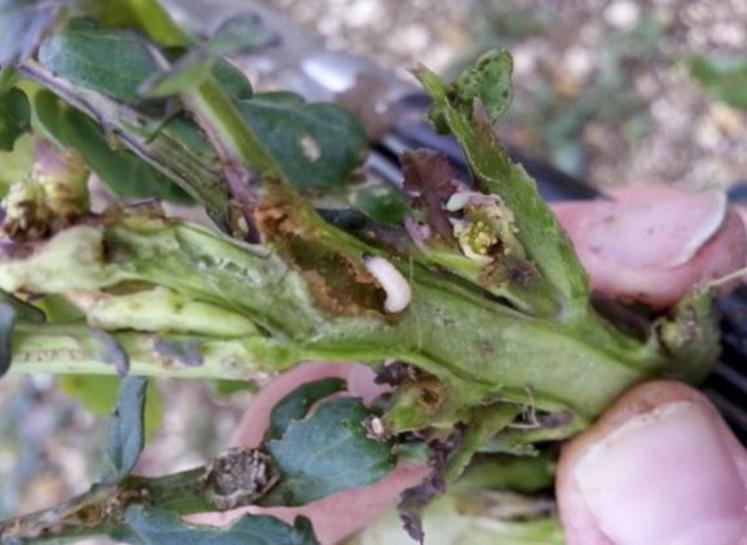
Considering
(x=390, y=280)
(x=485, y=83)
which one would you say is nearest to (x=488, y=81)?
(x=485, y=83)

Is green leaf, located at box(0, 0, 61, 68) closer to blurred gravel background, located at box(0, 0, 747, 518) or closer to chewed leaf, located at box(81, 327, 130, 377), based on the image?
chewed leaf, located at box(81, 327, 130, 377)

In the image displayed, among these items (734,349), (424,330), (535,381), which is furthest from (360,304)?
(734,349)

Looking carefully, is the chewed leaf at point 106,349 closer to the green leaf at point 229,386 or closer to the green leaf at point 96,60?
the green leaf at point 96,60

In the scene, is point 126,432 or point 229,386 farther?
point 229,386

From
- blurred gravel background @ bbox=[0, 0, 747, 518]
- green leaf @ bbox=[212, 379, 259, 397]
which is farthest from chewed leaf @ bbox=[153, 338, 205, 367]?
blurred gravel background @ bbox=[0, 0, 747, 518]

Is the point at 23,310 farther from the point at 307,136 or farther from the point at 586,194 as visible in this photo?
the point at 586,194
